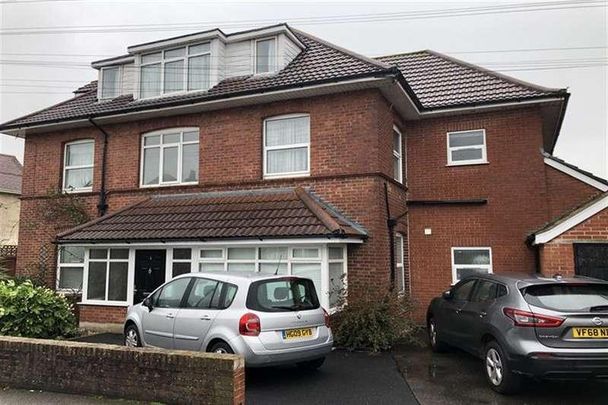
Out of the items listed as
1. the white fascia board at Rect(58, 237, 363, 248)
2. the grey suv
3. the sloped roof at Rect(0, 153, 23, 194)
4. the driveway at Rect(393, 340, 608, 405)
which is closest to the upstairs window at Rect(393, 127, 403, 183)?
the white fascia board at Rect(58, 237, 363, 248)

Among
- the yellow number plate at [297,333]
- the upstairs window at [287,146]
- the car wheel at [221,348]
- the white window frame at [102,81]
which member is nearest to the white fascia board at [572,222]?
the upstairs window at [287,146]

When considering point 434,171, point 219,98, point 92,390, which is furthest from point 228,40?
point 92,390

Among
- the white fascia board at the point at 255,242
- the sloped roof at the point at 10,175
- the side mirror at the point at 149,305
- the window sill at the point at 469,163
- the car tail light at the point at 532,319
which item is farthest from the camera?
the sloped roof at the point at 10,175

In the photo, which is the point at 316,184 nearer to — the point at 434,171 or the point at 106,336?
the point at 434,171

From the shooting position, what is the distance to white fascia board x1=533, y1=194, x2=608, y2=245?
9305 mm

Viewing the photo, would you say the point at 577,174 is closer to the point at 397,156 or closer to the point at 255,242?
the point at 397,156

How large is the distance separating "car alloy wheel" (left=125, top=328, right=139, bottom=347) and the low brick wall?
7.25 ft

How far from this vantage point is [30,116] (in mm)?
15703

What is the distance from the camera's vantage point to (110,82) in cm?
1544

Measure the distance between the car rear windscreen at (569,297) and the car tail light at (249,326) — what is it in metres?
3.52

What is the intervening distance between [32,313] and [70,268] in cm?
612

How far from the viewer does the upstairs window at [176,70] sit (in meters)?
13.6

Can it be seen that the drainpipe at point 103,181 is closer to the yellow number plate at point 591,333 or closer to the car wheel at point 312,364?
the car wheel at point 312,364

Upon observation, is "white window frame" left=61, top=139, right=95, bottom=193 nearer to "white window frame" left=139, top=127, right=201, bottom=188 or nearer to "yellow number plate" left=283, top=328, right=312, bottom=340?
"white window frame" left=139, top=127, right=201, bottom=188
